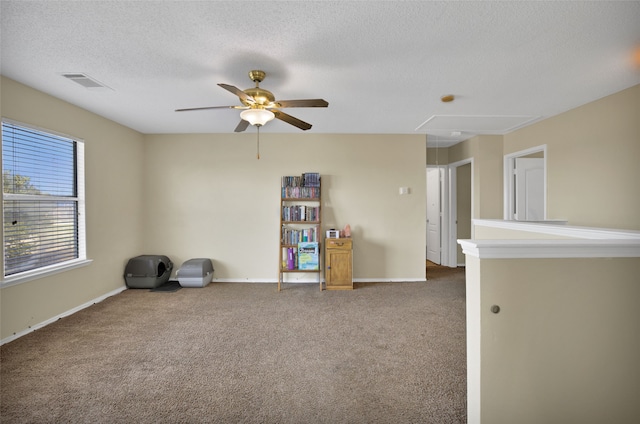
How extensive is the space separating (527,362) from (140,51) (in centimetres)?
325

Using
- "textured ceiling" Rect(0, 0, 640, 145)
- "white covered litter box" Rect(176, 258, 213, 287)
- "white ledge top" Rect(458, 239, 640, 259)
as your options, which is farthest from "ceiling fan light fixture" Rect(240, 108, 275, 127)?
"white covered litter box" Rect(176, 258, 213, 287)

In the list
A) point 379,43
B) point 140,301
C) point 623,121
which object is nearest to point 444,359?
point 379,43

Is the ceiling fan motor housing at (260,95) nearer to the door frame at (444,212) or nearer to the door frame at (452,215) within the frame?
the door frame at (444,212)

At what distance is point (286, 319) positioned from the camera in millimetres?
3248

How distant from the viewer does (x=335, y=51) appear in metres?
2.22

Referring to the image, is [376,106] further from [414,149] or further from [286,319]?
[286,319]

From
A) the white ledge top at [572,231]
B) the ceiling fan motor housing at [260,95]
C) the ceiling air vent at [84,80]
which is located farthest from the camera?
the ceiling air vent at [84,80]

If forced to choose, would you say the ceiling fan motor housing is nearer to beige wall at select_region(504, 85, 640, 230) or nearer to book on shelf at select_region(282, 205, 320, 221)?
book on shelf at select_region(282, 205, 320, 221)

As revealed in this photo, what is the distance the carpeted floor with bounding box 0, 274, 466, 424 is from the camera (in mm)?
1801

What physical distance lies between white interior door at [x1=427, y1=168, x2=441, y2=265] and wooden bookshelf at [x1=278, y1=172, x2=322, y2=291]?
2.81 metres

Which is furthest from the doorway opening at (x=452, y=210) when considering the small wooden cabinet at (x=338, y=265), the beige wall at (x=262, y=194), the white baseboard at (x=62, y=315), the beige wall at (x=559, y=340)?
the white baseboard at (x=62, y=315)

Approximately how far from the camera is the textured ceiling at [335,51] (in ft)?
5.84

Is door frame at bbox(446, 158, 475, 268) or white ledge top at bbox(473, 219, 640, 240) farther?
door frame at bbox(446, 158, 475, 268)

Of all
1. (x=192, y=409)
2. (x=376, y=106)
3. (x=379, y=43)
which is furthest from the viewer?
(x=376, y=106)
